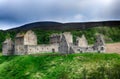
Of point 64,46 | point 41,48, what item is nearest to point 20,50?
point 41,48

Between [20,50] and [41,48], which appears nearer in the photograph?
[20,50]

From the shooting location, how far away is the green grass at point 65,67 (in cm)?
9531

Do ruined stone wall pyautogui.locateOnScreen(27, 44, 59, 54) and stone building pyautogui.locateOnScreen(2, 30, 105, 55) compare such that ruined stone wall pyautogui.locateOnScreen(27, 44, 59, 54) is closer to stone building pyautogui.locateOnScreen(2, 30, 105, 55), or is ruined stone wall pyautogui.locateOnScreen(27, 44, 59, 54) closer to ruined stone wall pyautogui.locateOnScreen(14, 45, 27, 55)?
stone building pyautogui.locateOnScreen(2, 30, 105, 55)

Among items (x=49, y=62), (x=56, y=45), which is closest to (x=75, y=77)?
(x=49, y=62)

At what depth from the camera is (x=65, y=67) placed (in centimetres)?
10006

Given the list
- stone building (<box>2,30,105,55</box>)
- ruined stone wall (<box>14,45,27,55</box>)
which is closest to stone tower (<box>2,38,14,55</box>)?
stone building (<box>2,30,105,55</box>)

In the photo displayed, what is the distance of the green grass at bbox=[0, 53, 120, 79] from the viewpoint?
→ 95.3 m

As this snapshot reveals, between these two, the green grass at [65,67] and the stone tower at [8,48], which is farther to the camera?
the stone tower at [8,48]

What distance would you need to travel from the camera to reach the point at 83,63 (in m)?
99.8

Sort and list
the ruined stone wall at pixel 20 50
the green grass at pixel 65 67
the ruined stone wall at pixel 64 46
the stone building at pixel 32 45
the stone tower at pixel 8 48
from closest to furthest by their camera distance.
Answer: the green grass at pixel 65 67
the ruined stone wall at pixel 64 46
the stone building at pixel 32 45
the ruined stone wall at pixel 20 50
the stone tower at pixel 8 48

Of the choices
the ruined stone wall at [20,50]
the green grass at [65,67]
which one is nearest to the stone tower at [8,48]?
the ruined stone wall at [20,50]

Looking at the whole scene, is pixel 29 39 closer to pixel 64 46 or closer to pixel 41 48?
pixel 41 48

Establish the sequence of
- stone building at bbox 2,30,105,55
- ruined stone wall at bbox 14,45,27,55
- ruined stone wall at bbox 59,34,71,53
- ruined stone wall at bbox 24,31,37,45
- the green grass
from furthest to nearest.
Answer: ruined stone wall at bbox 24,31,37,45 < ruined stone wall at bbox 14,45,27,55 < stone building at bbox 2,30,105,55 < ruined stone wall at bbox 59,34,71,53 < the green grass

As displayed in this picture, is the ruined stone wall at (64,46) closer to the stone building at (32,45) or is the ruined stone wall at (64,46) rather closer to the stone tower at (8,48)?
the stone building at (32,45)
